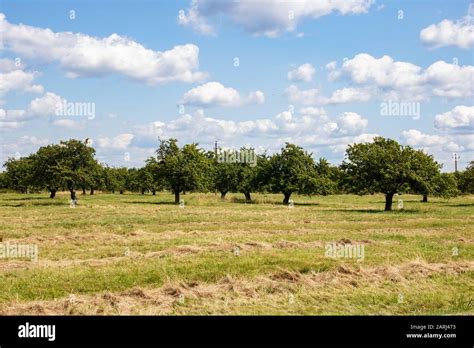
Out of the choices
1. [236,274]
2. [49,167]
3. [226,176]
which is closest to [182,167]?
[226,176]

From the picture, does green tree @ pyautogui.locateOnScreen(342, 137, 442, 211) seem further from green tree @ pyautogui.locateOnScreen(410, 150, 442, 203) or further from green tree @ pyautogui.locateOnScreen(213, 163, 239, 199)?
green tree @ pyautogui.locateOnScreen(213, 163, 239, 199)

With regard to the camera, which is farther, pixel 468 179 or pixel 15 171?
→ pixel 15 171

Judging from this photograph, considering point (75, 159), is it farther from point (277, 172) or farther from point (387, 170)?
point (387, 170)

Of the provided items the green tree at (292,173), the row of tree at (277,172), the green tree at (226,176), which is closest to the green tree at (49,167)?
the row of tree at (277,172)

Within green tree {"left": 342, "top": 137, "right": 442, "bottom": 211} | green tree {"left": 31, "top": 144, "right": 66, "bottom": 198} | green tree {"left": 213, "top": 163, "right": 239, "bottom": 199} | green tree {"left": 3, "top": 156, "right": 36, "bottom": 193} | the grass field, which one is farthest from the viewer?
green tree {"left": 3, "top": 156, "right": 36, "bottom": 193}

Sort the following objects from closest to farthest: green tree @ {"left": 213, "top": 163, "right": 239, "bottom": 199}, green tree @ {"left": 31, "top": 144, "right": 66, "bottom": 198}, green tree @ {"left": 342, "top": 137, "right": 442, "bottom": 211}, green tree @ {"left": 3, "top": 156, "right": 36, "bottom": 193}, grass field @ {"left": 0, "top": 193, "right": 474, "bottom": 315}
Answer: grass field @ {"left": 0, "top": 193, "right": 474, "bottom": 315}
green tree @ {"left": 342, "top": 137, "right": 442, "bottom": 211}
green tree @ {"left": 31, "top": 144, "right": 66, "bottom": 198}
green tree @ {"left": 213, "top": 163, "right": 239, "bottom": 199}
green tree @ {"left": 3, "top": 156, "right": 36, "bottom": 193}

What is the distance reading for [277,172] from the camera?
71.2m

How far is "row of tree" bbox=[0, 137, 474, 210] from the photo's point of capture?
47.4 m

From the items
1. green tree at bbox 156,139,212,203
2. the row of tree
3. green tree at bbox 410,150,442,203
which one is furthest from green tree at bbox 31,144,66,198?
green tree at bbox 410,150,442,203

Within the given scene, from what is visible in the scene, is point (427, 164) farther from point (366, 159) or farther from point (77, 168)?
point (77, 168)

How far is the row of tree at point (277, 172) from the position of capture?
47438 millimetres

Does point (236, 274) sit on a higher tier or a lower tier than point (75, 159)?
lower
